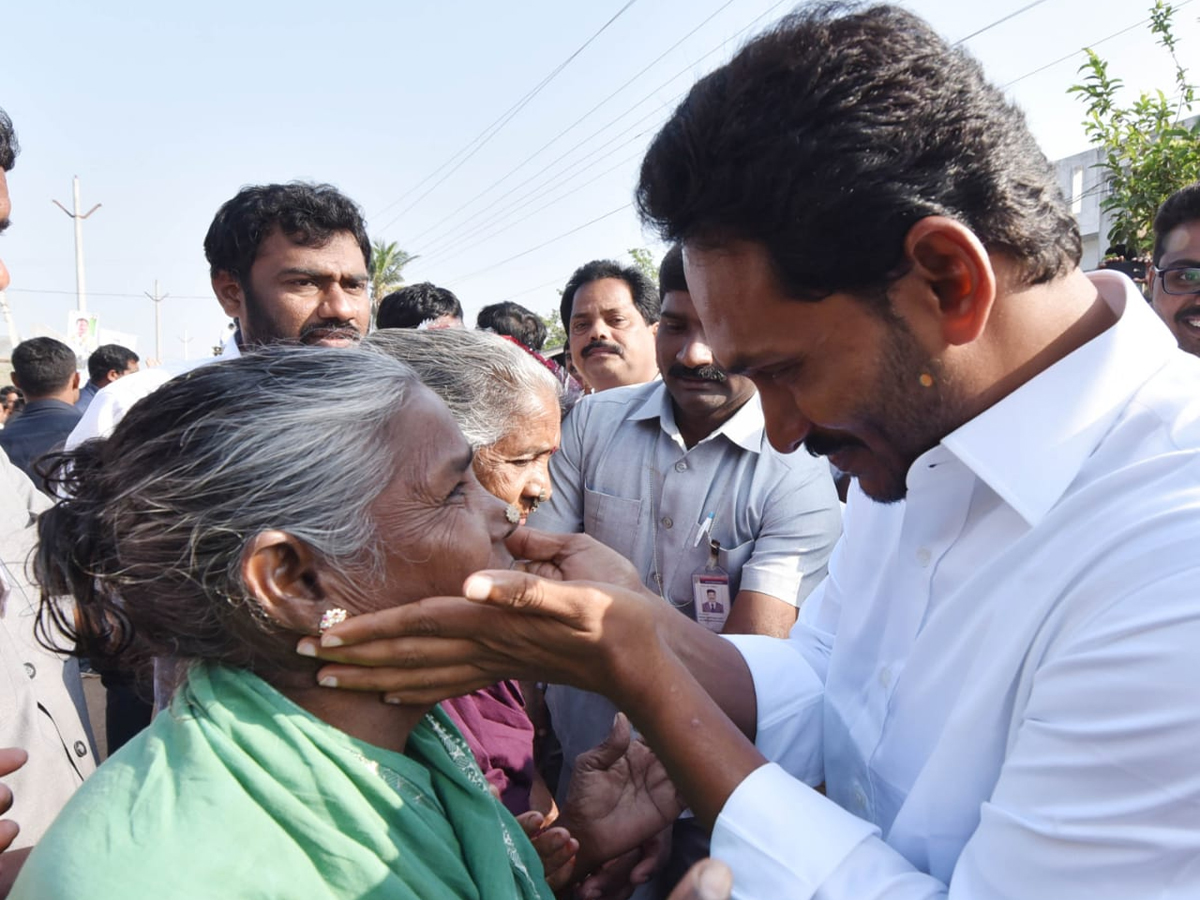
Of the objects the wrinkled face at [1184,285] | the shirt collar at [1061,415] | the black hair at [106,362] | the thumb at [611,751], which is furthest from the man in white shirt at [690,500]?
the black hair at [106,362]

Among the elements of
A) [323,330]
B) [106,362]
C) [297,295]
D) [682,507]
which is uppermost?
[106,362]

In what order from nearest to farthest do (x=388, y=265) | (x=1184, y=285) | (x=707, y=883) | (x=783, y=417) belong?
(x=707, y=883), (x=783, y=417), (x=1184, y=285), (x=388, y=265)

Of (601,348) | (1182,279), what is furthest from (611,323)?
→ (1182,279)

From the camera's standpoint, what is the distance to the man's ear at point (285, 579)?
1.68m

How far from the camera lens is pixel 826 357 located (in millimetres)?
1830

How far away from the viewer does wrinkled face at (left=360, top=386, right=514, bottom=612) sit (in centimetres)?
183

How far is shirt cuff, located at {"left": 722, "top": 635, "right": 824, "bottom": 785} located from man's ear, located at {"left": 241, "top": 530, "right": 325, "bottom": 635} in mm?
1204

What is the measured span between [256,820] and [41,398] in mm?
7047

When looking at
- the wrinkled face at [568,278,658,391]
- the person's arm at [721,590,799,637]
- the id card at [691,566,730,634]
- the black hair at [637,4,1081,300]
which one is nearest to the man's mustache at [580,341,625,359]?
the wrinkled face at [568,278,658,391]

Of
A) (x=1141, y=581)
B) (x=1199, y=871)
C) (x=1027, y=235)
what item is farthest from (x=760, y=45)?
(x=1199, y=871)

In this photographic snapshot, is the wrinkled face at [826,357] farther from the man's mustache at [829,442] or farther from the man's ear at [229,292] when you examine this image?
the man's ear at [229,292]

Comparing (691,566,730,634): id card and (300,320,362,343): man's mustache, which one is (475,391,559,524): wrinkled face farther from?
(300,320,362,343): man's mustache

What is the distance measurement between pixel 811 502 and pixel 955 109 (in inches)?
72.8

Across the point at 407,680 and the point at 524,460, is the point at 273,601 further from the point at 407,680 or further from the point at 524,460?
the point at 524,460
